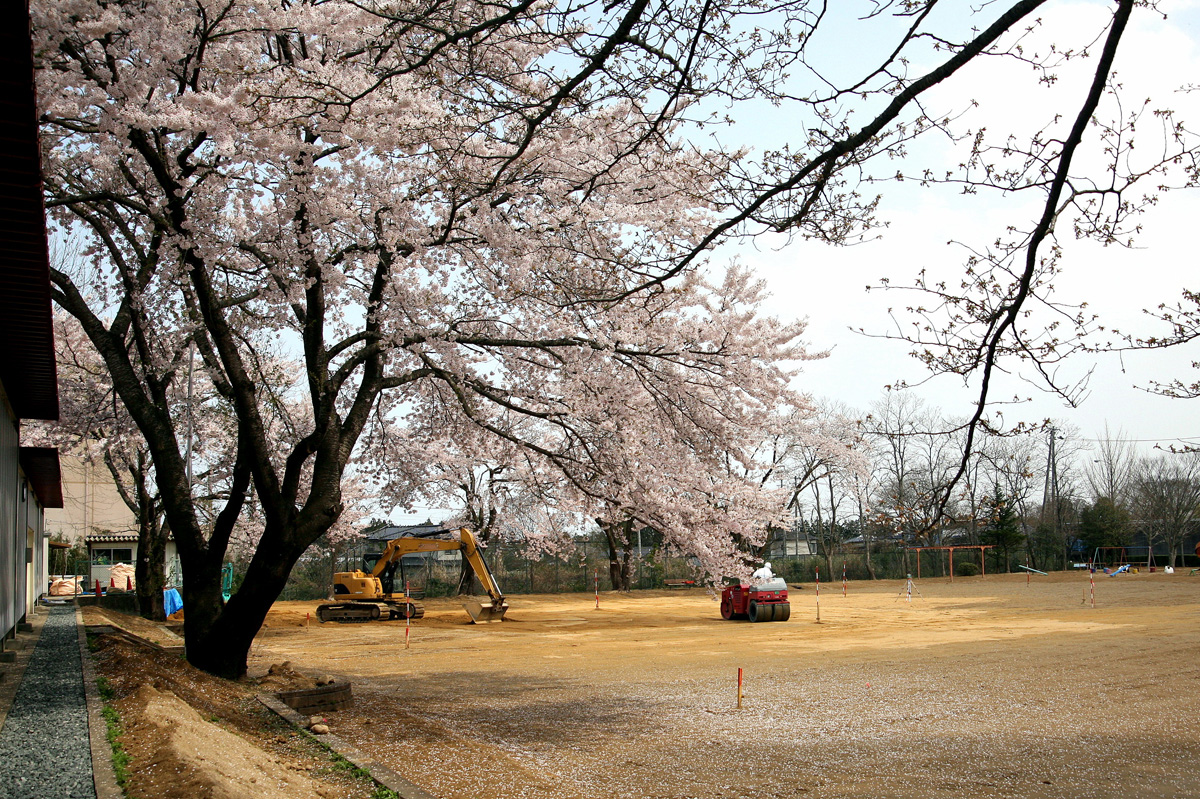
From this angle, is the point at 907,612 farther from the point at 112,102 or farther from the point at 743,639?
the point at 112,102

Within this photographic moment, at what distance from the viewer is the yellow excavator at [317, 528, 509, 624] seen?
25.4 meters

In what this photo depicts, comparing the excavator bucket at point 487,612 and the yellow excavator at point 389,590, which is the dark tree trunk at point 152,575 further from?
the excavator bucket at point 487,612

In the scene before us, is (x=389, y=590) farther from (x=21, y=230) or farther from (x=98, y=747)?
(x=21, y=230)

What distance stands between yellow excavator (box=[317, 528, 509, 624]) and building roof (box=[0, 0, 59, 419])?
1463cm

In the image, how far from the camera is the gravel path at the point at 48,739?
212 inches

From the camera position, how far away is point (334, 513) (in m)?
10.6

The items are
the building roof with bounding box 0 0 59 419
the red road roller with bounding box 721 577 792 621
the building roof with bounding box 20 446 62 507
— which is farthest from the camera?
the red road roller with bounding box 721 577 792 621

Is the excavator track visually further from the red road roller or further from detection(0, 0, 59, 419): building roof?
detection(0, 0, 59, 419): building roof

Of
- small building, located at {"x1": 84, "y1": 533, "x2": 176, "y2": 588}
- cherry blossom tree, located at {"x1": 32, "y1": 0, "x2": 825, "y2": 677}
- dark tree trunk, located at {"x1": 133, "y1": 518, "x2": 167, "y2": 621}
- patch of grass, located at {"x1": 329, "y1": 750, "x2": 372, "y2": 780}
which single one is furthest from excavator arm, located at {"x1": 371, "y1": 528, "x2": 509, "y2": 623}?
patch of grass, located at {"x1": 329, "y1": 750, "x2": 372, "y2": 780}

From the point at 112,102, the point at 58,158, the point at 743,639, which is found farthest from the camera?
the point at 743,639

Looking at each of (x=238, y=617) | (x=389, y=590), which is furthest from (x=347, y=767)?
(x=389, y=590)

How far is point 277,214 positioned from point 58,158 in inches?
132

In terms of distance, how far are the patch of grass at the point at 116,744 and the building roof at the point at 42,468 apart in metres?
10.4

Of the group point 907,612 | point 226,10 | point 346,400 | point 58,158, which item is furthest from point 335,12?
point 907,612
